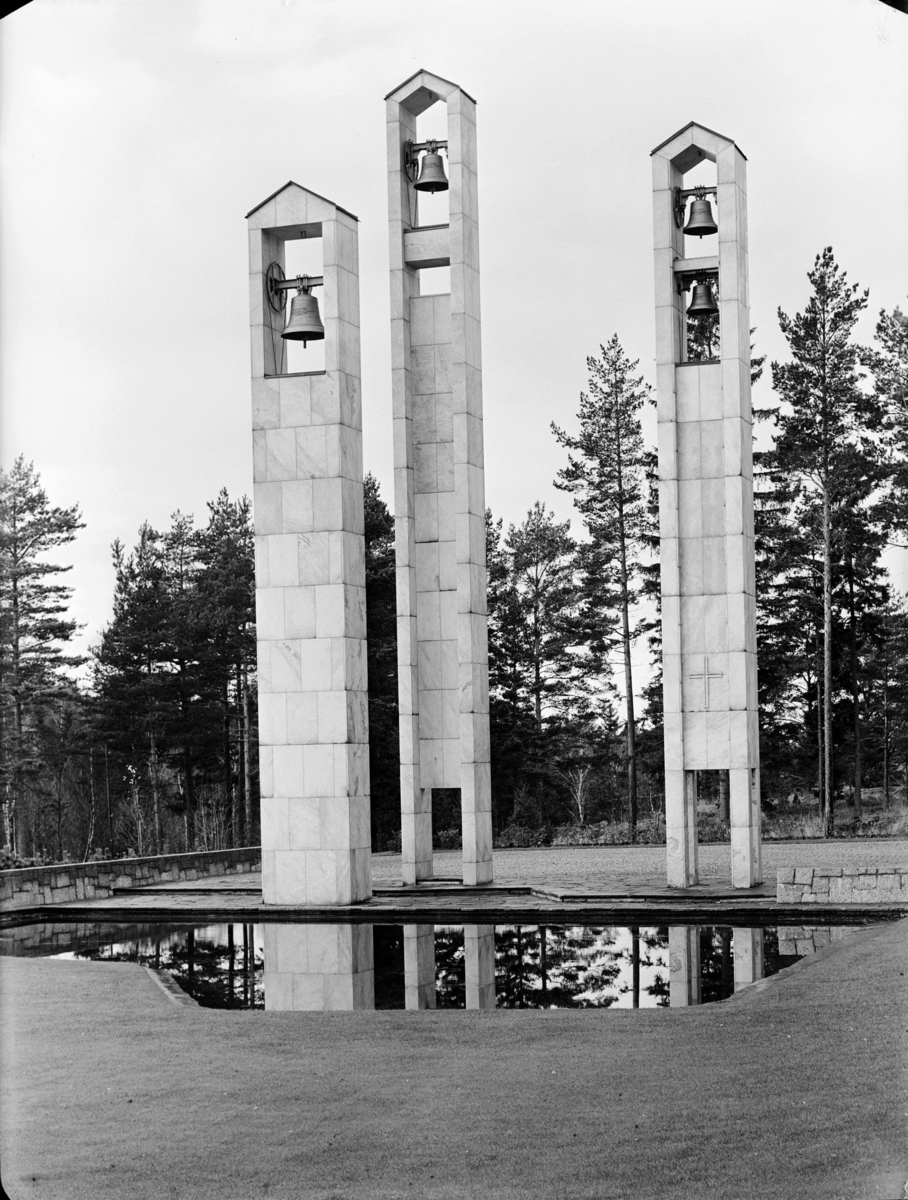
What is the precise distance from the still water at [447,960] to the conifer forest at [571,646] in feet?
55.5

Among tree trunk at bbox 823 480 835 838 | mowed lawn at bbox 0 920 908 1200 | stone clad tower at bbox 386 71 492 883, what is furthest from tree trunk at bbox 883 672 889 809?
mowed lawn at bbox 0 920 908 1200

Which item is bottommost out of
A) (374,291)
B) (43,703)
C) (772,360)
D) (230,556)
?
(43,703)

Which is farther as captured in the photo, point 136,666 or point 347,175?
point 136,666

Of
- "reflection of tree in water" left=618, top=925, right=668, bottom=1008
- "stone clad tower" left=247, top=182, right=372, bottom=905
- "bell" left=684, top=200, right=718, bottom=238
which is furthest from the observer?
"bell" left=684, top=200, right=718, bottom=238

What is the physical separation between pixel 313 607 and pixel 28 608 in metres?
19.2

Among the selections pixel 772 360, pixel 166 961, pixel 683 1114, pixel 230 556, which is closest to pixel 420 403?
pixel 166 961

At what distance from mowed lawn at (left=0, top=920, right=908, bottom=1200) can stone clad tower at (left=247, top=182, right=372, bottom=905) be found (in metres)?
6.53

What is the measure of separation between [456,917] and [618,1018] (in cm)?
639

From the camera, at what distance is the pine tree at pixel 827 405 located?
109 feet

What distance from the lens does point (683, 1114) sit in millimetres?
8008

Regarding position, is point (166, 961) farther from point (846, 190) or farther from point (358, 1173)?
point (846, 190)

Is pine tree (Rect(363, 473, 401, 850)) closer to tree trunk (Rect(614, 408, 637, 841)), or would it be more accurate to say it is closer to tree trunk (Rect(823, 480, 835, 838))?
tree trunk (Rect(614, 408, 637, 841))

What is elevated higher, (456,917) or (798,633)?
(798,633)

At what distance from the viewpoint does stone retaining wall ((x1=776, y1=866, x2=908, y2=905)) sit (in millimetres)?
15680
